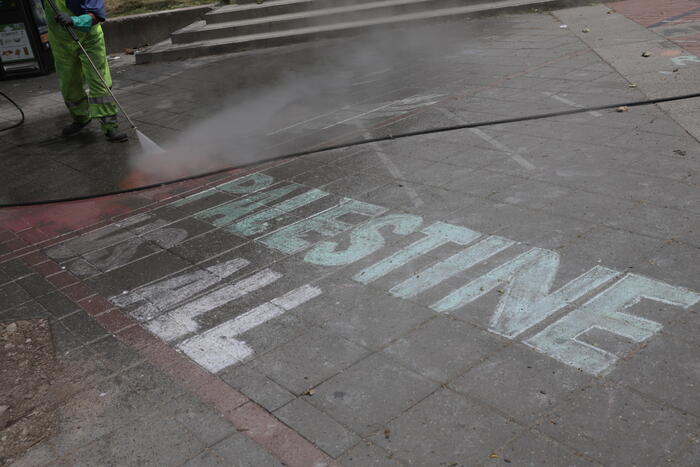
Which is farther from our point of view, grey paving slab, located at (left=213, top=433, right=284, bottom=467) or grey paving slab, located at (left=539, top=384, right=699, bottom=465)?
grey paving slab, located at (left=213, top=433, right=284, bottom=467)

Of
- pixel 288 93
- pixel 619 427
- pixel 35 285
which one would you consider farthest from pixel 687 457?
pixel 288 93

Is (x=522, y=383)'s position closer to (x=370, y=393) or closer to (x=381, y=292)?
(x=370, y=393)

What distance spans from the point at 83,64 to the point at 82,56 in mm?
96

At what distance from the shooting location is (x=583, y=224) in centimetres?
523

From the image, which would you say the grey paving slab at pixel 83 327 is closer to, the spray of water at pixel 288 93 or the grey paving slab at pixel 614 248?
the spray of water at pixel 288 93

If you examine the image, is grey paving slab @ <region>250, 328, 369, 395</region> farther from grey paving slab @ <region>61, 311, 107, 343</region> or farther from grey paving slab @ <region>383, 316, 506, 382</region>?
grey paving slab @ <region>61, 311, 107, 343</region>

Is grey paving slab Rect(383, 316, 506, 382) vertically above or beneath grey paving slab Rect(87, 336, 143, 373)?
beneath

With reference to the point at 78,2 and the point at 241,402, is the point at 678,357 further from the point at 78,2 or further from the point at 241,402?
the point at 78,2

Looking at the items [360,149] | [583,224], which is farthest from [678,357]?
[360,149]

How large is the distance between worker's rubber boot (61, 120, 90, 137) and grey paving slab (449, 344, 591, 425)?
738cm

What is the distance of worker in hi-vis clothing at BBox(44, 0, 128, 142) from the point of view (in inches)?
328

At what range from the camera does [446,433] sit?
11.1 ft

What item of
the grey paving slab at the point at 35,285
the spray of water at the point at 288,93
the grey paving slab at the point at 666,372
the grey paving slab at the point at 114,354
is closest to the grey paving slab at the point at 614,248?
the grey paving slab at the point at 666,372

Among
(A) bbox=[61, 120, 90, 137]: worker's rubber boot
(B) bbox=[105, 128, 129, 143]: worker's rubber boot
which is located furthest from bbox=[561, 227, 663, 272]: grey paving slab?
(A) bbox=[61, 120, 90, 137]: worker's rubber boot
